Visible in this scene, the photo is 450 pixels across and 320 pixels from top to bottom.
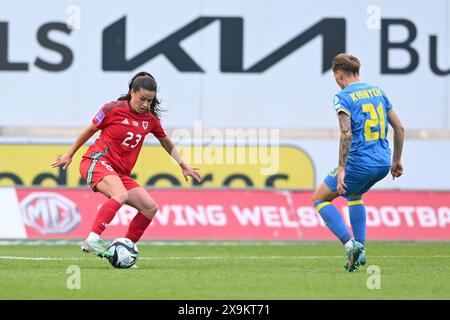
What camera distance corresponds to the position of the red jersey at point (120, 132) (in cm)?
1219

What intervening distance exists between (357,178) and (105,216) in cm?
240

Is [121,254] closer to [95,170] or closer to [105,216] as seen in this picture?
[105,216]

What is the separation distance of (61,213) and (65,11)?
12.5 ft

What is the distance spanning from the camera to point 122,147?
40.4 feet

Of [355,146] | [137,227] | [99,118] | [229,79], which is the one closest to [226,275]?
[137,227]

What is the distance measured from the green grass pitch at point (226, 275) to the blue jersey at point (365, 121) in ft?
3.47

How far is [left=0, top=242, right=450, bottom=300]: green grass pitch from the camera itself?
9.31 metres


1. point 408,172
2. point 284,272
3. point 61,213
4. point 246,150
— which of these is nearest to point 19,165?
point 61,213

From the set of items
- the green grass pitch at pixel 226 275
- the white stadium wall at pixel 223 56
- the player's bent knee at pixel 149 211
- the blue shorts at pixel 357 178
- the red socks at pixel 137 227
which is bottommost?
the green grass pitch at pixel 226 275

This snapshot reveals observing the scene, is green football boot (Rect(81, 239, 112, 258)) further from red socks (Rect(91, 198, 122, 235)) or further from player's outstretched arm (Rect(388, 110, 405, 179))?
player's outstretched arm (Rect(388, 110, 405, 179))

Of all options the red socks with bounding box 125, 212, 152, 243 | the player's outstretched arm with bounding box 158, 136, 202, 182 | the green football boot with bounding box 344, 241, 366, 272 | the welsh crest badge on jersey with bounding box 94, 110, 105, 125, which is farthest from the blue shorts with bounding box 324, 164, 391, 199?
the welsh crest badge on jersey with bounding box 94, 110, 105, 125

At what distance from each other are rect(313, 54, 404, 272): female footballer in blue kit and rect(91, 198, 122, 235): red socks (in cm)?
197

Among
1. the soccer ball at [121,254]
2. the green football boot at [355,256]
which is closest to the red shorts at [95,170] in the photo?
the soccer ball at [121,254]

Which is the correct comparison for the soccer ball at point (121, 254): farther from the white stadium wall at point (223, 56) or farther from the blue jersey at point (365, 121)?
the white stadium wall at point (223, 56)
